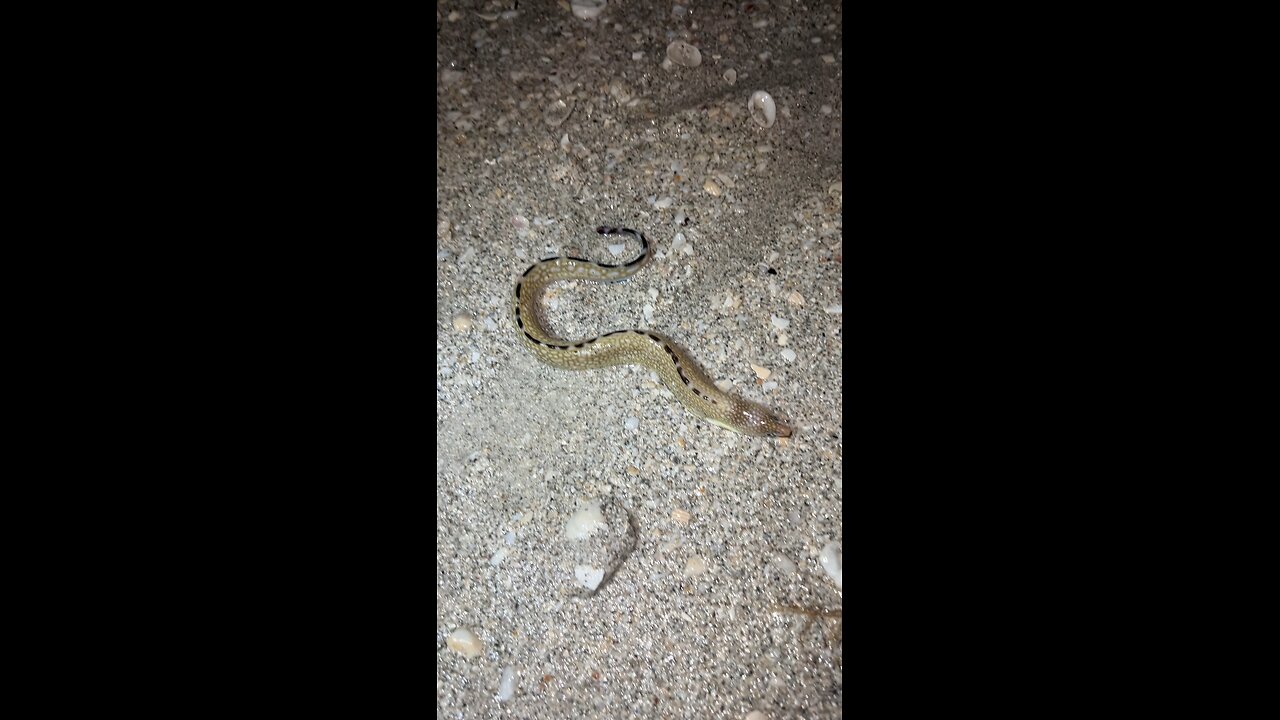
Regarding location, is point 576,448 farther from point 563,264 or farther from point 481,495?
point 563,264

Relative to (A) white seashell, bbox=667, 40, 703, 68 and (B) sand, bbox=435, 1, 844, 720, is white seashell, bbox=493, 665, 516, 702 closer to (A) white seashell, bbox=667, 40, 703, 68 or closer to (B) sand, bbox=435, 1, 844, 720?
(B) sand, bbox=435, 1, 844, 720

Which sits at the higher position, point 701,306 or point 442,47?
point 442,47

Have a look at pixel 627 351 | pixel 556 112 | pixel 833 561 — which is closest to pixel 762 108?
pixel 556 112

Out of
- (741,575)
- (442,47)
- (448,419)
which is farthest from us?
(442,47)

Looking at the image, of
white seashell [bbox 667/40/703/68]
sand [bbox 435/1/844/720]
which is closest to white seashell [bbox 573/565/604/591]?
sand [bbox 435/1/844/720]

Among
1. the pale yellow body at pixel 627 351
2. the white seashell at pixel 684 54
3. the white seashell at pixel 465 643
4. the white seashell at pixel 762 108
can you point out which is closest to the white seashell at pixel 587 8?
the white seashell at pixel 684 54

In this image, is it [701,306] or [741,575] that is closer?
[741,575]

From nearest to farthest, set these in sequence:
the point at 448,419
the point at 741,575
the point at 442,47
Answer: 1. the point at 741,575
2. the point at 448,419
3. the point at 442,47

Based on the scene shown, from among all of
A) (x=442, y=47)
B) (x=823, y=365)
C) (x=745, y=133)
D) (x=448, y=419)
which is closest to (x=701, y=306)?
(x=823, y=365)
